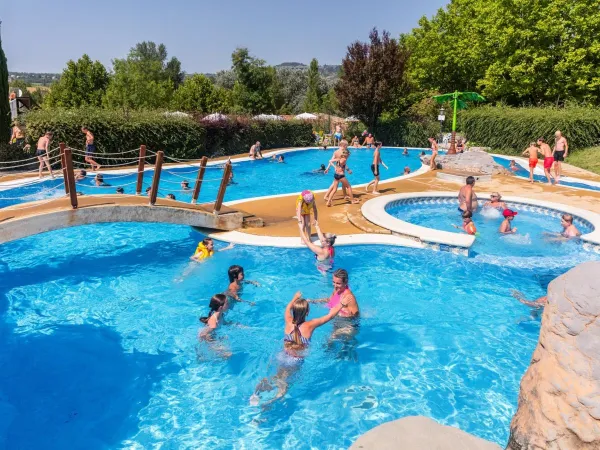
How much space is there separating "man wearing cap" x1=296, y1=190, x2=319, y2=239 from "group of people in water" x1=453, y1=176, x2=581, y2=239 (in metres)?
3.92

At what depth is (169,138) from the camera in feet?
75.3

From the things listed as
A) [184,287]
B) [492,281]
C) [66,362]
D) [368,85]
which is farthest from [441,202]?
[368,85]

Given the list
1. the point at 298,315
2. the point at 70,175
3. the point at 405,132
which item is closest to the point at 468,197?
the point at 298,315

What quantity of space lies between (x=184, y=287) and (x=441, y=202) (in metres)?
9.38

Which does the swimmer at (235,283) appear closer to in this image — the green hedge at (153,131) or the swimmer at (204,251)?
the swimmer at (204,251)

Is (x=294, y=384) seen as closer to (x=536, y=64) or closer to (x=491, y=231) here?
(x=491, y=231)

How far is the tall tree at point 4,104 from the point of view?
19.8 m

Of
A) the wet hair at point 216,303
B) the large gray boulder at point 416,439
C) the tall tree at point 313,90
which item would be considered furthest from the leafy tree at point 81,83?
the large gray boulder at point 416,439

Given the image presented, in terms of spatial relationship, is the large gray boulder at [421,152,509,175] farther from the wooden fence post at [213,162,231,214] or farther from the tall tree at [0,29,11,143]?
the tall tree at [0,29,11,143]

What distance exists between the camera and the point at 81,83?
132 ft

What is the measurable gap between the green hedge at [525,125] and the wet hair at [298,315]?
2356cm

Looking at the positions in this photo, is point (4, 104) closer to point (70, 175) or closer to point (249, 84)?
point (70, 175)

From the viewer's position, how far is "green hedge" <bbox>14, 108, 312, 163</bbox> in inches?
751

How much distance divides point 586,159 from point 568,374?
2323 centimetres
